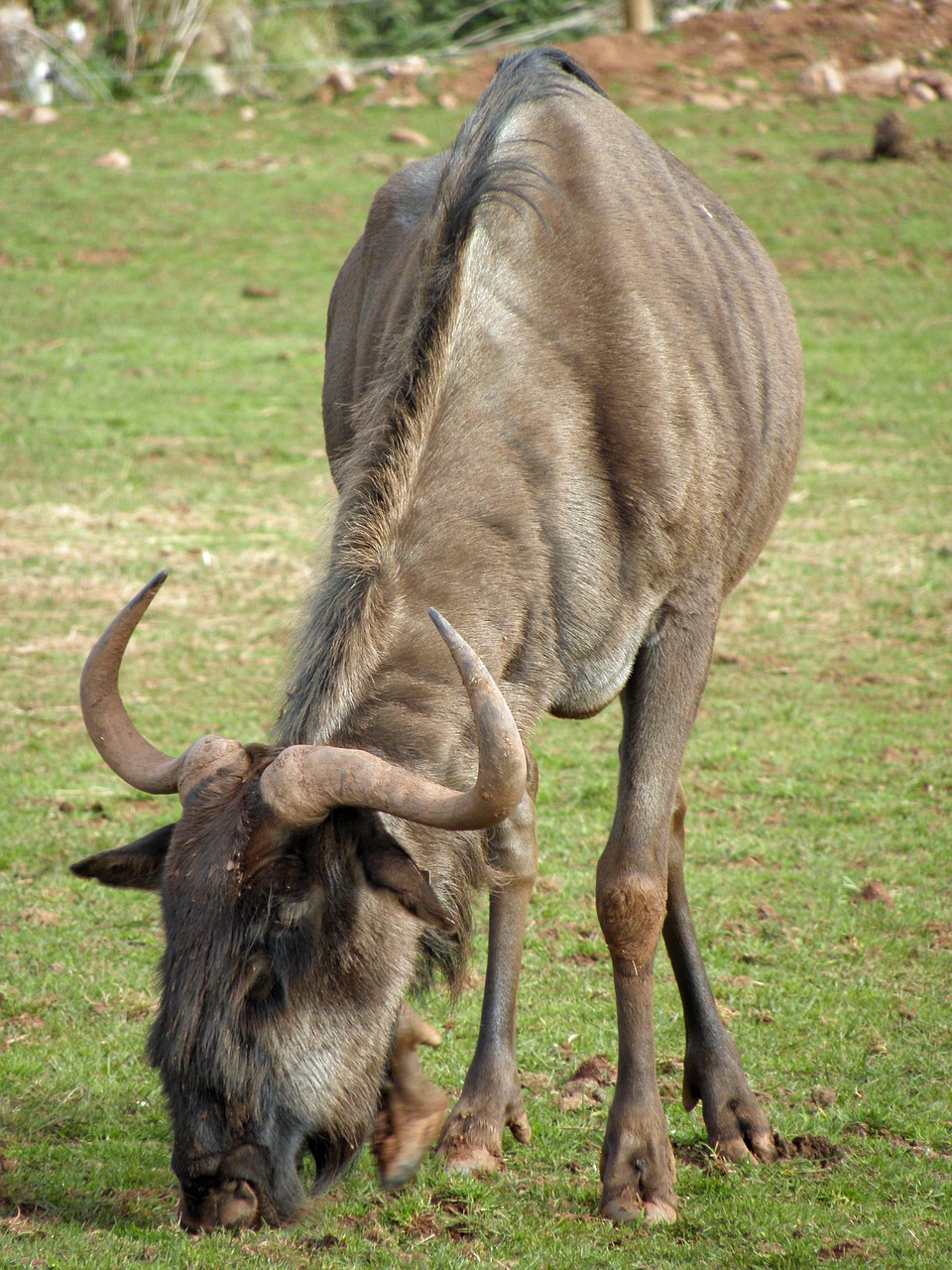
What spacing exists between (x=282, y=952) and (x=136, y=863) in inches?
20.5

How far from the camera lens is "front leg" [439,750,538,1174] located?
423 centimetres

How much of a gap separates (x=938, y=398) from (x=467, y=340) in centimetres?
1082

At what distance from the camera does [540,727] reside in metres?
7.91

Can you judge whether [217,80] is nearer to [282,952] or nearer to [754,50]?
[754,50]

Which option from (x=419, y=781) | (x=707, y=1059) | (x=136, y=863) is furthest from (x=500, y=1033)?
(x=419, y=781)

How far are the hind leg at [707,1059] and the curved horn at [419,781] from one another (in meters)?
1.72

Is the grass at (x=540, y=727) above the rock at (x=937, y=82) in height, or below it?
above

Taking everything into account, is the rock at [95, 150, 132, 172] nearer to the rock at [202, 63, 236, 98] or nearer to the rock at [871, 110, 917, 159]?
the rock at [202, 63, 236, 98]

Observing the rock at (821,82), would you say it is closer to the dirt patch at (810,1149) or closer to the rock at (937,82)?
the rock at (937,82)

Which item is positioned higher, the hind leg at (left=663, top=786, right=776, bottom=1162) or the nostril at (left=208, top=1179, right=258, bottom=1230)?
the nostril at (left=208, top=1179, right=258, bottom=1230)

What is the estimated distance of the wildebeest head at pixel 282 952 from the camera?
10.3ft

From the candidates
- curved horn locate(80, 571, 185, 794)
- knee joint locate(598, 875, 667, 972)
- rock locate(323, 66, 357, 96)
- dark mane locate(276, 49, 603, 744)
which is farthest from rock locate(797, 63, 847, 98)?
curved horn locate(80, 571, 185, 794)

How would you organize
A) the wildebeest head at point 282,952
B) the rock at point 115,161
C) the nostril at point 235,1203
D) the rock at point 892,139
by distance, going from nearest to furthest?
the wildebeest head at point 282,952 < the nostril at point 235,1203 < the rock at point 892,139 < the rock at point 115,161

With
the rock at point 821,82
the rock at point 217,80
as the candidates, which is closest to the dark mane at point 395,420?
the rock at point 821,82
